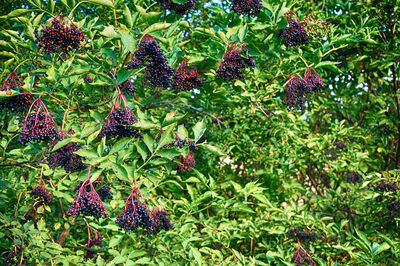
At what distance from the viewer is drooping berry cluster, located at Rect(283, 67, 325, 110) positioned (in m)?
2.41

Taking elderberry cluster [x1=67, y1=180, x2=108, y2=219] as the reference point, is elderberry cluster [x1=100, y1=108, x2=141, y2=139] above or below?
above

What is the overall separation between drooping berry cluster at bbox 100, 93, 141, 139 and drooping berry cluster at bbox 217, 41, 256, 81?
653mm

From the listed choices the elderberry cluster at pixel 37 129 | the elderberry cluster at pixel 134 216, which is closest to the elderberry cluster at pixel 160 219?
the elderberry cluster at pixel 134 216

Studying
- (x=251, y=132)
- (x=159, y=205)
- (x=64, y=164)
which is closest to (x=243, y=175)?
(x=251, y=132)

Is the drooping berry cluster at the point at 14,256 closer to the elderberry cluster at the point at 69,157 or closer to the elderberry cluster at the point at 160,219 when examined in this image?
the elderberry cluster at the point at 69,157

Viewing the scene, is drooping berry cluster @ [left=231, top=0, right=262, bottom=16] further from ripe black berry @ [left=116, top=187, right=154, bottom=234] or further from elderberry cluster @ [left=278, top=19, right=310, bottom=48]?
ripe black berry @ [left=116, top=187, right=154, bottom=234]

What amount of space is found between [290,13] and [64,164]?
64.4 inches

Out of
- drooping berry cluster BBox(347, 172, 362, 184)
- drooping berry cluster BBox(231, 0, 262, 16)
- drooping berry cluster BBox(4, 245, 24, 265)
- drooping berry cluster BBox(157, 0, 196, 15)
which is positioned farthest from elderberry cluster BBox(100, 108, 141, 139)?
drooping berry cluster BBox(347, 172, 362, 184)

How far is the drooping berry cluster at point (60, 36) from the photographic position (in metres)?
1.80

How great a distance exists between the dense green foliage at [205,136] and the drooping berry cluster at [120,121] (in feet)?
0.17

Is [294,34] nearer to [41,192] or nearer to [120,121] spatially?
[120,121]

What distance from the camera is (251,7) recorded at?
2188mm

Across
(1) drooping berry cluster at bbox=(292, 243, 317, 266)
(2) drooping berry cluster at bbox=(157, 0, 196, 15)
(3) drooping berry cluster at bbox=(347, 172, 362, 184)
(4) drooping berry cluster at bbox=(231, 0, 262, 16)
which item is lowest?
(3) drooping berry cluster at bbox=(347, 172, 362, 184)

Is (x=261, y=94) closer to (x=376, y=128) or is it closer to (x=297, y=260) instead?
(x=297, y=260)
